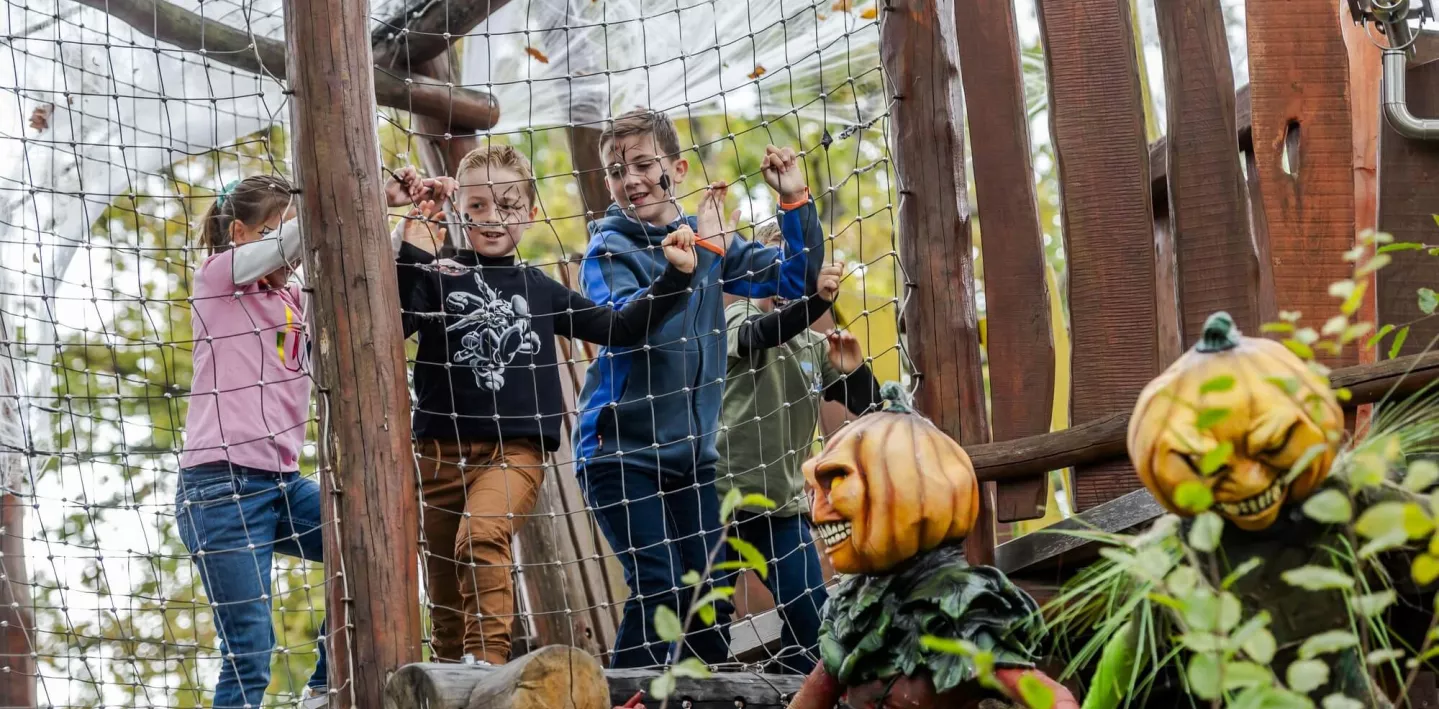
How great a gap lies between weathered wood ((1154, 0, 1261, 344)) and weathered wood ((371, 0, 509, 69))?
268cm

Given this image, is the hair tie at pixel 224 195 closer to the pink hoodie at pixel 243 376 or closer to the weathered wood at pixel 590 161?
the pink hoodie at pixel 243 376

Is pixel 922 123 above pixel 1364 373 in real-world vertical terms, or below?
above

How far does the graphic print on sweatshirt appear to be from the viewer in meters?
3.72

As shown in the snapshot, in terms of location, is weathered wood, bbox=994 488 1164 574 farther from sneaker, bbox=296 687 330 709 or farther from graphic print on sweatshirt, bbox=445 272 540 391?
sneaker, bbox=296 687 330 709

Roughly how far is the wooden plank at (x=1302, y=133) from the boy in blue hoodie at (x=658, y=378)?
1.03 metres

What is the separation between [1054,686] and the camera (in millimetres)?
2158

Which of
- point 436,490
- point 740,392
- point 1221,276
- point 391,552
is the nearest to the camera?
point 1221,276

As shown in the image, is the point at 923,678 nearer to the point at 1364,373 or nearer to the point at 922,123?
the point at 1364,373

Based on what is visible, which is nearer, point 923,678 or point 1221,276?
point 923,678

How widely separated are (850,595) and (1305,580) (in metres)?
1.01

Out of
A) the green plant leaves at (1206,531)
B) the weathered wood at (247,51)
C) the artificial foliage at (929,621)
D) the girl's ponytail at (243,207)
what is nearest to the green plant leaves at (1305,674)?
the green plant leaves at (1206,531)

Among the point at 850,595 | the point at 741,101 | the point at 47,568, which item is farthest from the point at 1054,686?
the point at 47,568

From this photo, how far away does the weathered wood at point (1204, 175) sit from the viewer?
2.75m

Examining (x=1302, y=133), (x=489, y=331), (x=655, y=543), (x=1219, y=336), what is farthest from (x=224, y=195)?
(x=1219, y=336)
